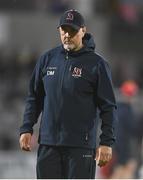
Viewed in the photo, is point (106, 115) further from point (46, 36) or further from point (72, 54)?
point (46, 36)

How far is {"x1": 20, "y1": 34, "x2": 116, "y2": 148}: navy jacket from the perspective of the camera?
7129 millimetres

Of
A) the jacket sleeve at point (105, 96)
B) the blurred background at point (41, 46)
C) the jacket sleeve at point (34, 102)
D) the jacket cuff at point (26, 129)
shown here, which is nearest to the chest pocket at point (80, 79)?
the jacket sleeve at point (105, 96)

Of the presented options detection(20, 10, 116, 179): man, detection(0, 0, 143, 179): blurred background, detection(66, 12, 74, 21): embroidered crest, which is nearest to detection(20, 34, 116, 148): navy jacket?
detection(20, 10, 116, 179): man

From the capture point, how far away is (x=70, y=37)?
7109 mm

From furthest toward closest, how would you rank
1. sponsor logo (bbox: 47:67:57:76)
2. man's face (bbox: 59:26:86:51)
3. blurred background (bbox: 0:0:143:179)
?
blurred background (bbox: 0:0:143:179)
sponsor logo (bbox: 47:67:57:76)
man's face (bbox: 59:26:86:51)

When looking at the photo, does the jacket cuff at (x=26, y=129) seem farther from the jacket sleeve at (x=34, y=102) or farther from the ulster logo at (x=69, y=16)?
the ulster logo at (x=69, y=16)

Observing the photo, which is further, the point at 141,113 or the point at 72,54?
the point at 141,113

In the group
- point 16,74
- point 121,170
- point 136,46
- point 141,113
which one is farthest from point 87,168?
point 136,46

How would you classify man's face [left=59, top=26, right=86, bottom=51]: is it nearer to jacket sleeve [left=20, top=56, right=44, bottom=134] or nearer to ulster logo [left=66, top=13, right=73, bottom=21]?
ulster logo [left=66, top=13, right=73, bottom=21]

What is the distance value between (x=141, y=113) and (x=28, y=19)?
875 cm

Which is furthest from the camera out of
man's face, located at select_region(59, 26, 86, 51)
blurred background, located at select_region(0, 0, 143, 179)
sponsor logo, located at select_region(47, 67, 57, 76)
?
blurred background, located at select_region(0, 0, 143, 179)

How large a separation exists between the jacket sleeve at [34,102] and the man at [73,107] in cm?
7

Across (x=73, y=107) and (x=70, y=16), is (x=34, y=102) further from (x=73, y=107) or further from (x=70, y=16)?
(x=70, y=16)

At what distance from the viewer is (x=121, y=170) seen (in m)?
13.9
